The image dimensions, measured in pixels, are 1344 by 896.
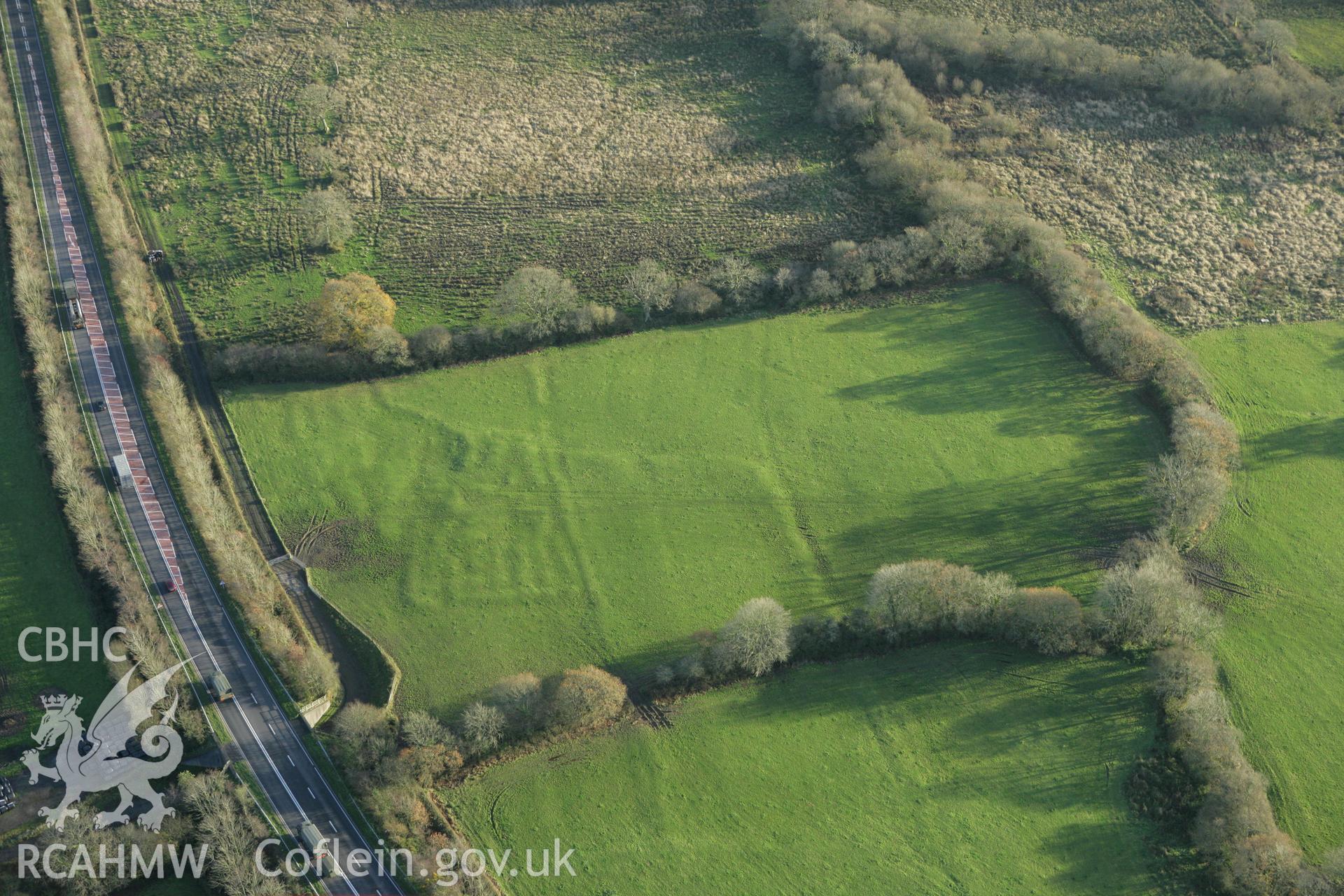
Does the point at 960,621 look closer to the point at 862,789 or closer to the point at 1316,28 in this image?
the point at 862,789

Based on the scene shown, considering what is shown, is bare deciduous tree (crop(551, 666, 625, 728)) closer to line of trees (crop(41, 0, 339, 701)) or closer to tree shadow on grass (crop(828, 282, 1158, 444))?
line of trees (crop(41, 0, 339, 701))

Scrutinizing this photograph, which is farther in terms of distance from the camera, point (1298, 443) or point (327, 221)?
point (327, 221)

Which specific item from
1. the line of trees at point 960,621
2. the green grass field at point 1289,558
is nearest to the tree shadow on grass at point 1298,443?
the green grass field at point 1289,558

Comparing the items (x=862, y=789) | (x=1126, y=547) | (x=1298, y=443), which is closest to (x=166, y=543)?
(x=862, y=789)

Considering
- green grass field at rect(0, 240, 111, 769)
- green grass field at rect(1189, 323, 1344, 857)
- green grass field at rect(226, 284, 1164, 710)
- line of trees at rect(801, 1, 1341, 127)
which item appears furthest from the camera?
line of trees at rect(801, 1, 1341, 127)

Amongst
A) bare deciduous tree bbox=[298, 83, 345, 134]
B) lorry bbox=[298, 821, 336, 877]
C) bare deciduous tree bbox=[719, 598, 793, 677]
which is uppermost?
bare deciduous tree bbox=[298, 83, 345, 134]

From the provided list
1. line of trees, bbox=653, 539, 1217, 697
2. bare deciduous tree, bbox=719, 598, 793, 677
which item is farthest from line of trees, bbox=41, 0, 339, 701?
bare deciduous tree, bbox=719, 598, 793, 677
